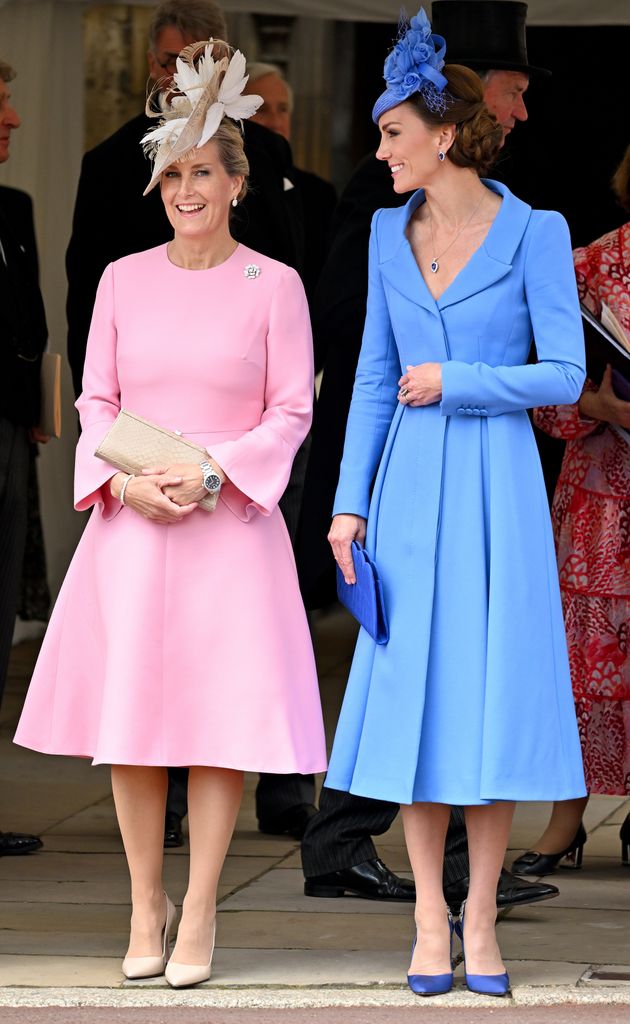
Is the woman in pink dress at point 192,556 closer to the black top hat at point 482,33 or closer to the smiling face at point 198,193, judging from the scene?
the smiling face at point 198,193

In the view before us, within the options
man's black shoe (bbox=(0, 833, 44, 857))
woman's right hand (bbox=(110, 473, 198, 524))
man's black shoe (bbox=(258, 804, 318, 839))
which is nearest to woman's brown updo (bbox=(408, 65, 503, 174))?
woman's right hand (bbox=(110, 473, 198, 524))

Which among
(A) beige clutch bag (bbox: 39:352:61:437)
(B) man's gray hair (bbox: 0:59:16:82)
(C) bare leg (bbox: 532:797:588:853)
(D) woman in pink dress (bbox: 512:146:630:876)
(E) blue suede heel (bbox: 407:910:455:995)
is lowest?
(E) blue suede heel (bbox: 407:910:455:995)

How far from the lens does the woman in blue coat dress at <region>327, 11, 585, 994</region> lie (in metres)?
3.88

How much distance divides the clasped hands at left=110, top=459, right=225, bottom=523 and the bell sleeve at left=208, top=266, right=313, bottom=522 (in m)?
0.07

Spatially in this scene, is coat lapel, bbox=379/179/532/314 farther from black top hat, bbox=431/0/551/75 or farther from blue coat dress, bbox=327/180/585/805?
black top hat, bbox=431/0/551/75

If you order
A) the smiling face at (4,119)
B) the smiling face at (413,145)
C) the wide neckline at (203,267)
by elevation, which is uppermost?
the smiling face at (4,119)

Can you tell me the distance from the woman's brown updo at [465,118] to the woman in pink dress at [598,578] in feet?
3.53

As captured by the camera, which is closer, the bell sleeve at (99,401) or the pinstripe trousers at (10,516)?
the bell sleeve at (99,401)

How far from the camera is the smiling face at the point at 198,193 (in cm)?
412

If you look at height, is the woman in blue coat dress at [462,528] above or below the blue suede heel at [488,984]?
above

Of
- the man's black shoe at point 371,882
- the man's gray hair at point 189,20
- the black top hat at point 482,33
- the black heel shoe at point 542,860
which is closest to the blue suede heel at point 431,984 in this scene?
the man's black shoe at point 371,882

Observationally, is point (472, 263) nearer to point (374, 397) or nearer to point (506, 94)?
point (374, 397)

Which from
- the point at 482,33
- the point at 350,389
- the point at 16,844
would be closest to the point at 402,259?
the point at 350,389

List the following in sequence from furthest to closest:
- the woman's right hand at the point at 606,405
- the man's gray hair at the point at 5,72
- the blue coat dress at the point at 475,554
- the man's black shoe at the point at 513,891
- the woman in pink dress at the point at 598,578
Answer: the man's gray hair at the point at 5,72
the woman in pink dress at the point at 598,578
the woman's right hand at the point at 606,405
the man's black shoe at the point at 513,891
the blue coat dress at the point at 475,554
